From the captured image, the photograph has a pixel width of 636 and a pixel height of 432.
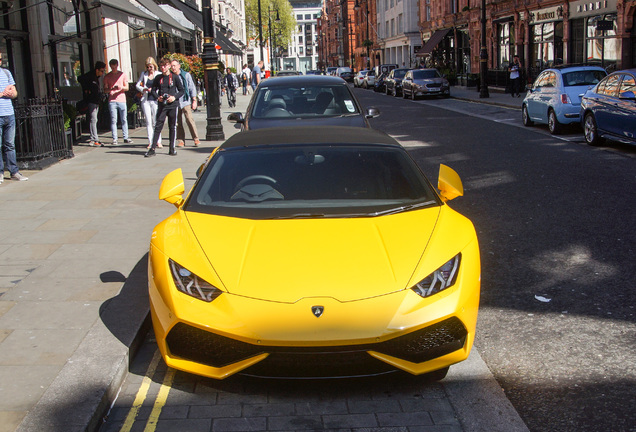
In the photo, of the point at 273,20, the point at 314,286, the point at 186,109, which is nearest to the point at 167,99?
the point at 186,109

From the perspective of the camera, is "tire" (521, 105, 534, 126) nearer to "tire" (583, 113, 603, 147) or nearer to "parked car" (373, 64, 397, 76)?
"tire" (583, 113, 603, 147)

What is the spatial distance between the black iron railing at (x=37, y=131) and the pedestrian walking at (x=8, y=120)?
37.4 inches

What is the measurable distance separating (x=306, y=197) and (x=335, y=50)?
499 feet

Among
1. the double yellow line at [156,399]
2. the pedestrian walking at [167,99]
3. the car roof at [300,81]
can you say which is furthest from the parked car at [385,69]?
the double yellow line at [156,399]

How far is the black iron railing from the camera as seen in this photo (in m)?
12.3

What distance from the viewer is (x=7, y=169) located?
12.1m

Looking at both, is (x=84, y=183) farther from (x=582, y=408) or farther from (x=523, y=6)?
(x=523, y=6)

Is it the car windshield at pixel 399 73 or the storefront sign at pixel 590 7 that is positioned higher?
the storefront sign at pixel 590 7

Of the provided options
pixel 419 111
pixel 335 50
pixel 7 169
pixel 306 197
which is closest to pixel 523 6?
pixel 419 111

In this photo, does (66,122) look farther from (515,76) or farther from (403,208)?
(515,76)

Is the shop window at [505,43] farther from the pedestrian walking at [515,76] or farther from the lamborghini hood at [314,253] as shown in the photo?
the lamborghini hood at [314,253]

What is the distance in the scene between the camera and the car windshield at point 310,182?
471 cm

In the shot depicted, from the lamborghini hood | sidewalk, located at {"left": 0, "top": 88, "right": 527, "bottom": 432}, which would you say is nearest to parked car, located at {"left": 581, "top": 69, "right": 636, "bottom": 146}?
sidewalk, located at {"left": 0, "top": 88, "right": 527, "bottom": 432}

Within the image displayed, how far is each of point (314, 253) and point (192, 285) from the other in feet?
2.24
